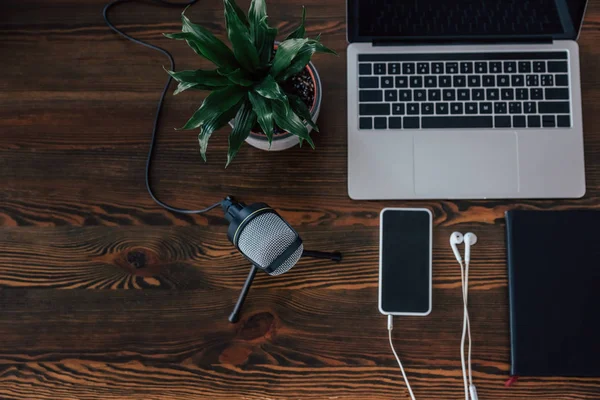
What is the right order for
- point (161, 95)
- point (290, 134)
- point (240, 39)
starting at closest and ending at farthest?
point (240, 39) → point (290, 134) → point (161, 95)

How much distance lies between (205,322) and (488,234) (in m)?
0.54

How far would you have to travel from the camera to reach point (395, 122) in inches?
37.9

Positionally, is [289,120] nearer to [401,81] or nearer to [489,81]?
[401,81]

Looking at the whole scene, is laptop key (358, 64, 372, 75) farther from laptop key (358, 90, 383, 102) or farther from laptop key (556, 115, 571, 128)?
laptop key (556, 115, 571, 128)

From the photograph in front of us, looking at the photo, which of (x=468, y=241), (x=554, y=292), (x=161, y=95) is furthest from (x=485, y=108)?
(x=161, y=95)

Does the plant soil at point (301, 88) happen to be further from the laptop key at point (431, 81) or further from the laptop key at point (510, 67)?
the laptop key at point (510, 67)

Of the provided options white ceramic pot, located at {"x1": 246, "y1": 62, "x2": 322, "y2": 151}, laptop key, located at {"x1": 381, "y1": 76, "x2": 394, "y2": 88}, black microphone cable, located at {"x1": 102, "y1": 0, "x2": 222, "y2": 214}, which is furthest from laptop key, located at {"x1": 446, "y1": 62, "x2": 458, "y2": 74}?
black microphone cable, located at {"x1": 102, "y1": 0, "x2": 222, "y2": 214}

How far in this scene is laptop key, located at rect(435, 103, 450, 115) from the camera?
0.96 m

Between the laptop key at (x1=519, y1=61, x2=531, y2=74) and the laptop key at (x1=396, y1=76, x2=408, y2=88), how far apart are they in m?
0.21

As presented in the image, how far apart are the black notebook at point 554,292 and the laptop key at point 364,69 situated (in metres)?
0.36

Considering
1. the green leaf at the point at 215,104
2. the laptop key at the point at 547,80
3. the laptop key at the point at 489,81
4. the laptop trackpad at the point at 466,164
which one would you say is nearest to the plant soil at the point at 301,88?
the green leaf at the point at 215,104

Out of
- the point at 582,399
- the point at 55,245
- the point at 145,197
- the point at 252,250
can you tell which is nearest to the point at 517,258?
the point at 582,399

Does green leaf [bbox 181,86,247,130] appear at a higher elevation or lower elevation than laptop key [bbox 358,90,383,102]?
lower

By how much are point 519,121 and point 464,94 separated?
11 centimetres
